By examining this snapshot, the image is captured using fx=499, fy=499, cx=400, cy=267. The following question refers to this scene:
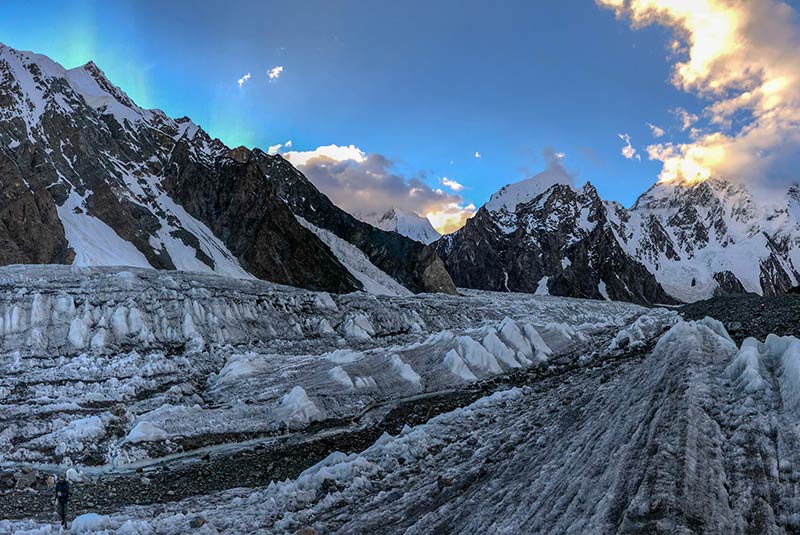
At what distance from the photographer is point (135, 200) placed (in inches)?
3789

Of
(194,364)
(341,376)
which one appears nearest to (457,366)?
(341,376)

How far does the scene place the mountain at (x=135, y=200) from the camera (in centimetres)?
7325

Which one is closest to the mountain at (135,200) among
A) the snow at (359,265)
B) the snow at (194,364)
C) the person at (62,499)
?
the snow at (359,265)

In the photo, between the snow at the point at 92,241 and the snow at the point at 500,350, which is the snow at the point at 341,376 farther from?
the snow at the point at 92,241

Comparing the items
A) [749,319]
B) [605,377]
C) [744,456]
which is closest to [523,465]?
[744,456]

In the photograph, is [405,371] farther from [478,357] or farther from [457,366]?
[478,357]

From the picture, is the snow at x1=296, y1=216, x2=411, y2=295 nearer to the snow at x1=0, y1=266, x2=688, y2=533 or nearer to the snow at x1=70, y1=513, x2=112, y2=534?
the snow at x1=0, y1=266, x2=688, y2=533

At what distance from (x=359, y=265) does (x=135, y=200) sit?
2227 inches

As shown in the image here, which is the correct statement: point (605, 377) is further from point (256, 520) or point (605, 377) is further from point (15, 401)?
point (15, 401)

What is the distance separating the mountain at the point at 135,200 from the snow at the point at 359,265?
291 centimetres

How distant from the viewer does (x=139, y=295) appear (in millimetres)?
40344

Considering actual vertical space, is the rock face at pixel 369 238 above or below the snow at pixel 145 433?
above

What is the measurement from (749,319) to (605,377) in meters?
23.9

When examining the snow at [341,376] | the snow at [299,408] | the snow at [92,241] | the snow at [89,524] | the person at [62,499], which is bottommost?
the snow at [89,524]
